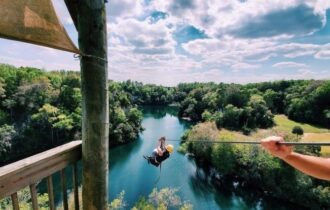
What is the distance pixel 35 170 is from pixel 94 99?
44 centimetres

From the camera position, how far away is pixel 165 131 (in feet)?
118

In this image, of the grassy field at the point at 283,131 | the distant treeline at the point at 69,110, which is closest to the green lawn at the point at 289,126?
the grassy field at the point at 283,131

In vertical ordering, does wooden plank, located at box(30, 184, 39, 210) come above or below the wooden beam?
below

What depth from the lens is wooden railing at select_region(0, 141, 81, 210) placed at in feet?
3.77

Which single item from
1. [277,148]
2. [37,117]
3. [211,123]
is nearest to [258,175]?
[211,123]

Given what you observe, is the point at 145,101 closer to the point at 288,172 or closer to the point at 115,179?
the point at 115,179

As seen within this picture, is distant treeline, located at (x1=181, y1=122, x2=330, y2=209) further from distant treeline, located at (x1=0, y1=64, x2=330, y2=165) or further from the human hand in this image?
the human hand

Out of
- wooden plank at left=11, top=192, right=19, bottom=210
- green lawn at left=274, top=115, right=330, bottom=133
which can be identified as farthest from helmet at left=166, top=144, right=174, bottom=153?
green lawn at left=274, top=115, right=330, bottom=133

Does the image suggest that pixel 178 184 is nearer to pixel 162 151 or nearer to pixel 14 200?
pixel 162 151

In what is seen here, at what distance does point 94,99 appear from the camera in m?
1.40

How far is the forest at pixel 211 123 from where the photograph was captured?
706 inches

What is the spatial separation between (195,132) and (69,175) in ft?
36.9

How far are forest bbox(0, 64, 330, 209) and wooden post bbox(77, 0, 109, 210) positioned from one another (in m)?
9.70

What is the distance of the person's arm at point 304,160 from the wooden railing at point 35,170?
1044mm
